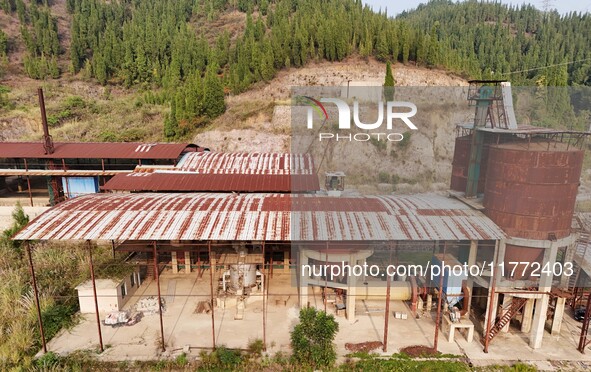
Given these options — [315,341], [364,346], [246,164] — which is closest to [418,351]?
[364,346]

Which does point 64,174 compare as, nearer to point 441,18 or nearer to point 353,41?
point 353,41

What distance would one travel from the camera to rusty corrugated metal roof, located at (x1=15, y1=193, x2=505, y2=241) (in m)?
18.7

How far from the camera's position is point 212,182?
3092 cm

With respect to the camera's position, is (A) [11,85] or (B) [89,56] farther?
(B) [89,56]

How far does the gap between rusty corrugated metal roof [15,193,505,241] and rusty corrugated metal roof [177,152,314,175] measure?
10.9 metres

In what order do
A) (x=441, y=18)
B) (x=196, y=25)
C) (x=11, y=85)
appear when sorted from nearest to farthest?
(x=11, y=85) < (x=196, y=25) < (x=441, y=18)

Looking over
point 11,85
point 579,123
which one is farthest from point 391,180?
point 11,85

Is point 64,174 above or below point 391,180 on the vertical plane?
above

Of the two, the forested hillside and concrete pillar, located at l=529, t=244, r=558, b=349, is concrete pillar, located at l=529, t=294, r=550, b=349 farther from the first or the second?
the forested hillside

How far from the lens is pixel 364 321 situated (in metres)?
20.8

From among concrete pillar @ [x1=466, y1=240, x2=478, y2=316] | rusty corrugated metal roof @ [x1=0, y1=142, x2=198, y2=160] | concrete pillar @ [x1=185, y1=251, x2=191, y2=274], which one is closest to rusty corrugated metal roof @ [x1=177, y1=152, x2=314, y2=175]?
rusty corrugated metal roof @ [x1=0, y1=142, x2=198, y2=160]

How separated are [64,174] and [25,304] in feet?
58.7

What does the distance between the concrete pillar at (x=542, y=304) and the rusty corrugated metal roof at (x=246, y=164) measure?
19679 mm

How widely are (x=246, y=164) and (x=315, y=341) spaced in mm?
21258
